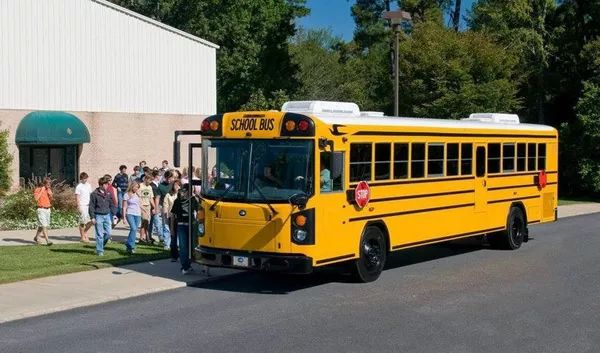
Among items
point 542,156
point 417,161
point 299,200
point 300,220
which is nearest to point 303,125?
point 299,200

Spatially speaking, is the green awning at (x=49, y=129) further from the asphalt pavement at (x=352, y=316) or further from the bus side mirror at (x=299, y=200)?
the bus side mirror at (x=299, y=200)

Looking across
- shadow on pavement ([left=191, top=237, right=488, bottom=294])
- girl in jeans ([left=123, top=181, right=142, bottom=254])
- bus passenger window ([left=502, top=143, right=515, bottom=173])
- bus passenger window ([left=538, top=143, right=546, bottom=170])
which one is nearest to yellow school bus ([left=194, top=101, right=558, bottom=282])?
shadow on pavement ([left=191, top=237, right=488, bottom=294])

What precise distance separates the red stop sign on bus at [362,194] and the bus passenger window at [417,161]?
1.59 metres

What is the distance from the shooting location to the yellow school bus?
1267 cm

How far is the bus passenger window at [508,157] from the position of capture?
59.3 ft

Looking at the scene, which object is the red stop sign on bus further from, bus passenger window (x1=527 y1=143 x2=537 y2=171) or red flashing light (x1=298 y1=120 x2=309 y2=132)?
bus passenger window (x1=527 y1=143 x2=537 y2=171)

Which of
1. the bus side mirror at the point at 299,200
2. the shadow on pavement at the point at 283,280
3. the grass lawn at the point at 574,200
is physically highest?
the bus side mirror at the point at 299,200

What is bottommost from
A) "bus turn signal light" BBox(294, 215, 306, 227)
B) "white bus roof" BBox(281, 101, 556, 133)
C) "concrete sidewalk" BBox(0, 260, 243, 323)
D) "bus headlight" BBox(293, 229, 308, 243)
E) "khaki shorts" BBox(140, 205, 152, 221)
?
"concrete sidewalk" BBox(0, 260, 243, 323)

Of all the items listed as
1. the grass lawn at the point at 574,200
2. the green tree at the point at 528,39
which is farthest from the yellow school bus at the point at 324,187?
the green tree at the point at 528,39

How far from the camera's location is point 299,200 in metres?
12.5

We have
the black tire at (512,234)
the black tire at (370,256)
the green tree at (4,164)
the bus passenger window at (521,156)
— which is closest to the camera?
the black tire at (370,256)

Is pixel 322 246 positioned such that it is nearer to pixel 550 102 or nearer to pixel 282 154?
pixel 282 154

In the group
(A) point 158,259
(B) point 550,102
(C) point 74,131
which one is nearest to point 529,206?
(A) point 158,259

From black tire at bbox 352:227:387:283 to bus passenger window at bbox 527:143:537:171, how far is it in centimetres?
629
